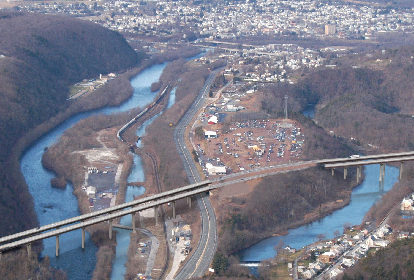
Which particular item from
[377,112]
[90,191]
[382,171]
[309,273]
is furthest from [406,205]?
[377,112]

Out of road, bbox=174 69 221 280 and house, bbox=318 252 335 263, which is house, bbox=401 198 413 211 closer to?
house, bbox=318 252 335 263

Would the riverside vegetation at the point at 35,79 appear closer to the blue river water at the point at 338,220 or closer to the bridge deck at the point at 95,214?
the bridge deck at the point at 95,214

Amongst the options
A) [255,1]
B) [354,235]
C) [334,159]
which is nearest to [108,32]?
[255,1]

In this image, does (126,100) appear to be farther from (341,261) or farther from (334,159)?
(341,261)

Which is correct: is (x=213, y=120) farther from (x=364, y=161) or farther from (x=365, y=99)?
(x=364, y=161)

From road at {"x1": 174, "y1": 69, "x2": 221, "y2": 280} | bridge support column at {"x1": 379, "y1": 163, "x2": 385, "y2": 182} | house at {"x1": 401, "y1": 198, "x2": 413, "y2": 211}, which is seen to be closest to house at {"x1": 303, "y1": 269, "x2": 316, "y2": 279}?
road at {"x1": 174, "y1": 69, "x2": 221, "y2": 280}

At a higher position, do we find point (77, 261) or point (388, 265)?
point (388, 265)

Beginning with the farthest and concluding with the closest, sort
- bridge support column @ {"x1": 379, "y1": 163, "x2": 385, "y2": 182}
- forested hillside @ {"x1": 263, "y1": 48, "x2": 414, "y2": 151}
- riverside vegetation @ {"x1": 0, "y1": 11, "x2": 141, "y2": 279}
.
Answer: forested hillside @ {"x1": 263, "y1": 48, "x2": 414, "y2": 151}
bridge support column @ {"x1": 379, "y1": 163, "x2": 385, "y2": 182}
riverside vegetation @ {"x1": 0, "y1": 11, "x2": 141, "y2": 279}
